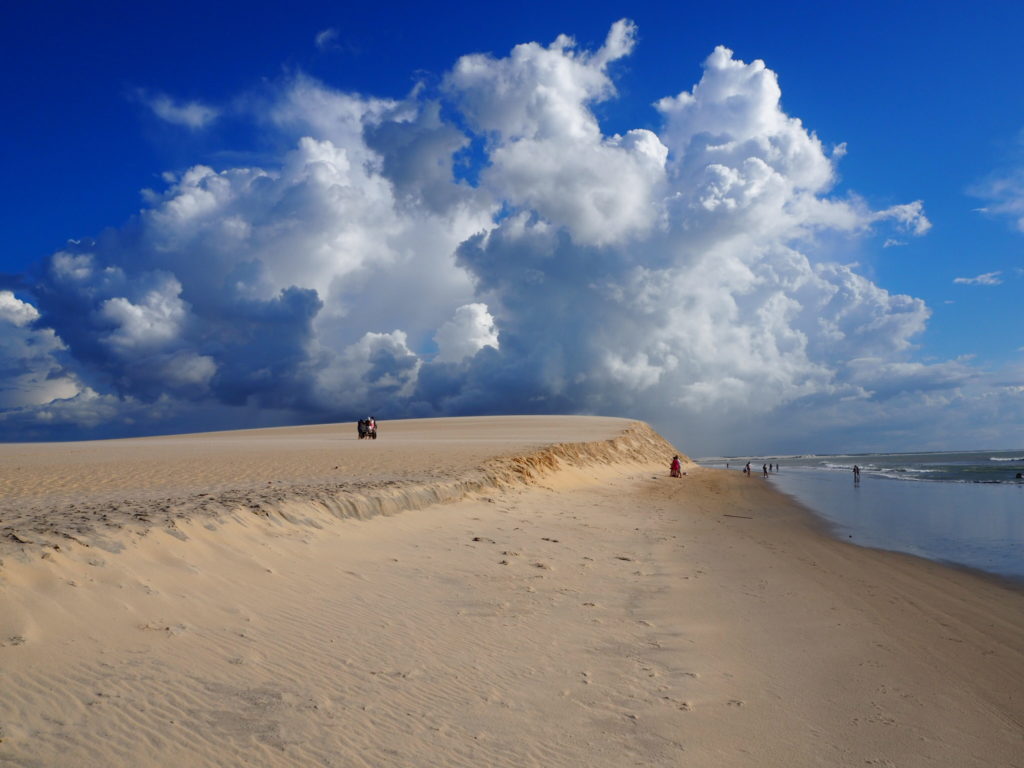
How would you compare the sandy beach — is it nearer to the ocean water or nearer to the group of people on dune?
the ocean water

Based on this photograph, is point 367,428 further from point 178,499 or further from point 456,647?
point 456,647

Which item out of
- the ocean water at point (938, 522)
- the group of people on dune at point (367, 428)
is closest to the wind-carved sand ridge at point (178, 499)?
the ocean water at point (938, 522)

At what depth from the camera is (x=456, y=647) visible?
613 cm

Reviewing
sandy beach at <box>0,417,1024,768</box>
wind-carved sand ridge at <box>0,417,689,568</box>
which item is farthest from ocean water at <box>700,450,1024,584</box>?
wind-carved sand ridge at <box>0,417,689,568</box>

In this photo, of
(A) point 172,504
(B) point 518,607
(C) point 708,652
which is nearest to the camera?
(C) point 708,652

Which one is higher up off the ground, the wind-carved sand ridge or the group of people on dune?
the group of people on dune

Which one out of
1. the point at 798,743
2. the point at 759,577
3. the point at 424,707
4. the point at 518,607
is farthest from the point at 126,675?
the point at 759,577

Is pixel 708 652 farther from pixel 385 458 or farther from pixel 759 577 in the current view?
pixel 385 458

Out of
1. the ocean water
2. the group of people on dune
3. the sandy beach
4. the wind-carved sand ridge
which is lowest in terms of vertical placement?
the ocean water

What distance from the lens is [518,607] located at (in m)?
7.52

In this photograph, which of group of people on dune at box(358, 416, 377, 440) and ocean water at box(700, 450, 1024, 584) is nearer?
ocean water at box(700, 450, 1024, 584)

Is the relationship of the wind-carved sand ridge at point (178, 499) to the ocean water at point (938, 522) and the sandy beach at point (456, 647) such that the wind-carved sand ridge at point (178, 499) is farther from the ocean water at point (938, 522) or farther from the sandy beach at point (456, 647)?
the ocean water at point (938, 522)

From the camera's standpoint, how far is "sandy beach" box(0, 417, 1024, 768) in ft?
14.5

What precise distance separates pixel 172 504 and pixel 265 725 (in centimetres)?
679
